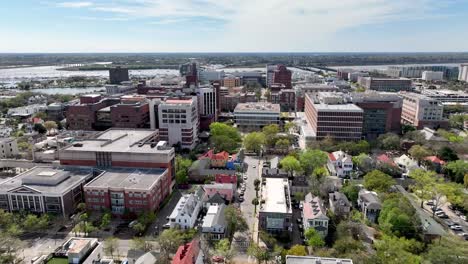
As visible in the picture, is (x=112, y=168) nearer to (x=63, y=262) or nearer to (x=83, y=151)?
(x=83, y=151)

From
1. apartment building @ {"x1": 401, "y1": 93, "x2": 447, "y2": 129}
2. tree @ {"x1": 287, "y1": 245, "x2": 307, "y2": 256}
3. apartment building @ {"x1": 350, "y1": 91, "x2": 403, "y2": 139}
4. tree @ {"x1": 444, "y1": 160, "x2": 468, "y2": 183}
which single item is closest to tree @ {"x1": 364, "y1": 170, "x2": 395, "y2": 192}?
tree @ {"x1": 444, "y1": 160, "x2": 468, "y2": 183}

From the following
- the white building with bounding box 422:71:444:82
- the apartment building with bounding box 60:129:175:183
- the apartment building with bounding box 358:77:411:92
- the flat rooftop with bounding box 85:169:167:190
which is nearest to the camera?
the flat rooftop with bounding box 85:169:167:190

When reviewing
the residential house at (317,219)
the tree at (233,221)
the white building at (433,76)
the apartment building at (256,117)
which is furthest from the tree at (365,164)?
the white building at (433,76)

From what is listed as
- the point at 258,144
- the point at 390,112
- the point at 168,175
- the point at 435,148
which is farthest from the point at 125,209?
the point at 390,112

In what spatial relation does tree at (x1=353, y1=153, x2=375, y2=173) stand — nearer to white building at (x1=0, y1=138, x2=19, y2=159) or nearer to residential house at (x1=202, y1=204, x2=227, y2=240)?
residential house at (x1=202, y1=204, x2=227, y2=240)

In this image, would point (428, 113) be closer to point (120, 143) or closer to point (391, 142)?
point (391, 142)

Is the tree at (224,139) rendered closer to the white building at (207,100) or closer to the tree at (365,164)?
the white building at (207,100)
